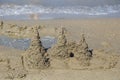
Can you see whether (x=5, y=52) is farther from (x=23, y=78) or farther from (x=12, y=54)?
(x=23, y=78)

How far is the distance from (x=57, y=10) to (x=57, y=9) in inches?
7.3

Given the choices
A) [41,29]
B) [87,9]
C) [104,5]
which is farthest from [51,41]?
[104,5]

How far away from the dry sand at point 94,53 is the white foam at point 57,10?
3890 mm

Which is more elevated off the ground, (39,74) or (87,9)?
(87,9)

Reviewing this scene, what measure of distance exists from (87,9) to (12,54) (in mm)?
10104

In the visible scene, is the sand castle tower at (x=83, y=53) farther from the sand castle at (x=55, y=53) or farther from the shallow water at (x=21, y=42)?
the shallow water at (x=21, y=42)

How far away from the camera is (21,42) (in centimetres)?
1377

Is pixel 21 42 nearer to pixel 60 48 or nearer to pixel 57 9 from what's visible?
pixel 60 48

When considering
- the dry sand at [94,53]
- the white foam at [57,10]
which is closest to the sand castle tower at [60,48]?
the dry sand at [94,53]

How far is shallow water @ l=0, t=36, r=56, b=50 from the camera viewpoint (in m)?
13.3

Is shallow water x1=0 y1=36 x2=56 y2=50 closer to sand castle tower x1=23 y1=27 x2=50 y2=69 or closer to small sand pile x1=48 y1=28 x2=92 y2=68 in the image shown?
small sand pile x1=48 y1=28 x2=92 y2=68

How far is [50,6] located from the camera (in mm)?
21641

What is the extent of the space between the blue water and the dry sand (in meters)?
3.07

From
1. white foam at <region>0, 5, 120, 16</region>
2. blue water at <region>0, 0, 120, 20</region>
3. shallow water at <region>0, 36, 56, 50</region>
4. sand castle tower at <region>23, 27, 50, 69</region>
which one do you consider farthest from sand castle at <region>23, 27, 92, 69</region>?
white foam at <region>0, 5, 120, 16</region>
